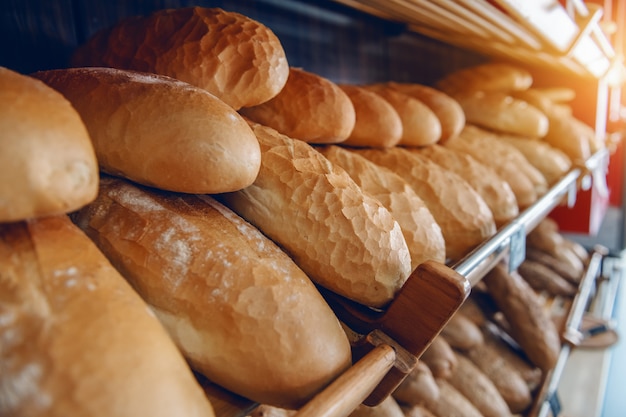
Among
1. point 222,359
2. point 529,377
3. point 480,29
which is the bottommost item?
point 529,377

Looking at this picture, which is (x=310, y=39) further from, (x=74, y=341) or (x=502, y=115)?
A: (x=74, y=341)

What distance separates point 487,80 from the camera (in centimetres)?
183

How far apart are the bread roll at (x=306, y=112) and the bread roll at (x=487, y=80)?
105cm

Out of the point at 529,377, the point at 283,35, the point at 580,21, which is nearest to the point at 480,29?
the point at 580,21

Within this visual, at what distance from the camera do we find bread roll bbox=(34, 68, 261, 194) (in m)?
0.52

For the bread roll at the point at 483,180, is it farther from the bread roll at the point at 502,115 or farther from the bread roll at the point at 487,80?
the bread roll at the point at 487,80

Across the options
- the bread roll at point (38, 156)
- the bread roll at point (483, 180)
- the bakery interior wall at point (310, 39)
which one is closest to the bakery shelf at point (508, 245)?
the bread roll at point (483, 180)

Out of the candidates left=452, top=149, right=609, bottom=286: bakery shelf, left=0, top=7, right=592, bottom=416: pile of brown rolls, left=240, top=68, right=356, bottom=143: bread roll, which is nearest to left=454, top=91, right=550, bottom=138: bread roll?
left=452, top=149, right=609, bottom=286: bakery shelf

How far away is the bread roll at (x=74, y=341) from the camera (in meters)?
0.35

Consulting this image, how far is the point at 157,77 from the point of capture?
0.58 m

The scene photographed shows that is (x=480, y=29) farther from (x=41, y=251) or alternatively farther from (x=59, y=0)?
(x=41, y=251)

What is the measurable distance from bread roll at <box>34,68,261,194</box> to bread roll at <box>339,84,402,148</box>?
47 cm

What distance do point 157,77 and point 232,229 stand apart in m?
0.20

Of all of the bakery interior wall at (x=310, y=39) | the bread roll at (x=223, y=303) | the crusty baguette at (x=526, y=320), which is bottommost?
the crusty baguette at (x=526, y=320)
